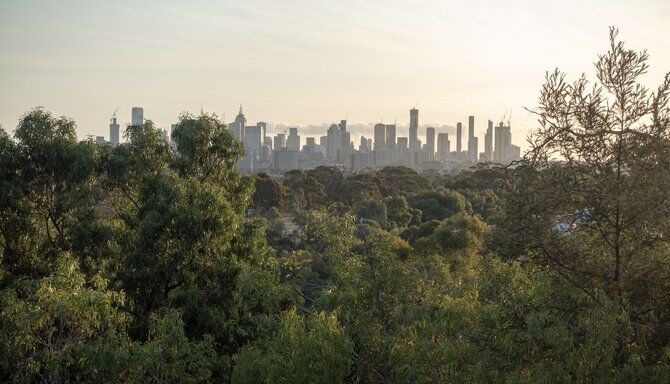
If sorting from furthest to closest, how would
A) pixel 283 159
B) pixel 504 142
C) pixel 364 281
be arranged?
1. pixel 283 159
2. pixel 504 142
3. pixel 364 281

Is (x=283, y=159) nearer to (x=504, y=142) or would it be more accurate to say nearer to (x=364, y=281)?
(x=504, y=142)

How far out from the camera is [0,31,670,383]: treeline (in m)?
6.13

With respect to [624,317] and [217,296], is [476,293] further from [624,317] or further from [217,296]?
[217,296]

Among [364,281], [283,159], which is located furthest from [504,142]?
[364,281]

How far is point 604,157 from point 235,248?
7.77m

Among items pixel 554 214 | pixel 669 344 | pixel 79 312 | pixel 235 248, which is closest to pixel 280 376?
pixel 79 312

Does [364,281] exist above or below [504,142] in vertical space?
below

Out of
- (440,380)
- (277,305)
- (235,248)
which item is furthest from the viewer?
(235,248)

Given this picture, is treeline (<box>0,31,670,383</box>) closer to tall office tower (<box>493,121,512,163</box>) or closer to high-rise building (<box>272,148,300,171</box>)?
tall office tower (<box>493,121,512,163</box>)

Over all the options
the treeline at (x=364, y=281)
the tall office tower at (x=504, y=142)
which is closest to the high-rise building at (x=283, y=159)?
the tall office tower at (x=504, y=142)

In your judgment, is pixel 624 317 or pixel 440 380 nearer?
pixel 624 317

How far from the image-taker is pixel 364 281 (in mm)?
8641

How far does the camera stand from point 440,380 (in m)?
6.75

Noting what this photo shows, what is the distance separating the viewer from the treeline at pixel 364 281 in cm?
613
